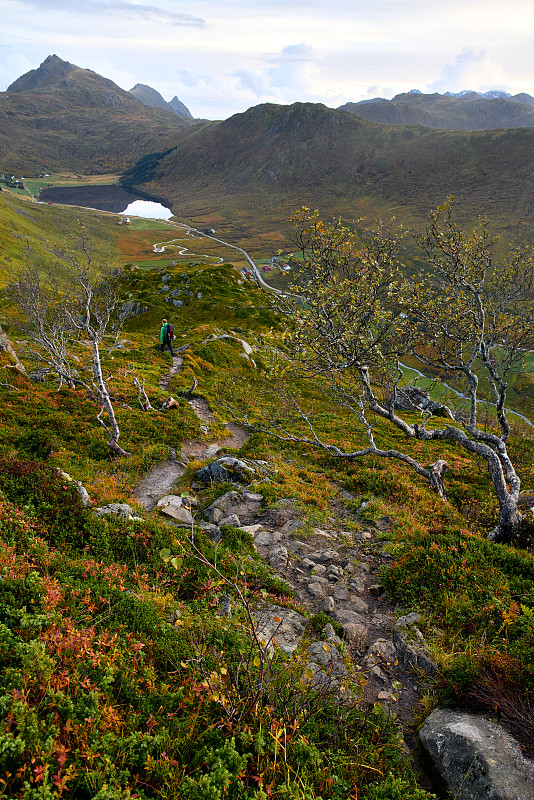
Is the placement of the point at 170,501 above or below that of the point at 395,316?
below

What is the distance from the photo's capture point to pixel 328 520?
1430 centimetres

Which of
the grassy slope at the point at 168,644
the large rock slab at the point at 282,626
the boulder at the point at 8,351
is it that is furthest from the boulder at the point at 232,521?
the boulder at the point at 8,351

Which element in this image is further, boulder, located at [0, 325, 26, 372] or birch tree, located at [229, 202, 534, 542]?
boulder, located at [0, 325, 26, 372]

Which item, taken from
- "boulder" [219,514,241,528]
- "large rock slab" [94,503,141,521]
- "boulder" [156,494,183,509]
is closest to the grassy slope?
"large rock slab" [94,503,141,521]

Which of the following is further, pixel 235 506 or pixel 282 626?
pixel 235 506

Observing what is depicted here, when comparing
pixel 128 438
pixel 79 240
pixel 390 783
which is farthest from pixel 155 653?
pixel 79 240

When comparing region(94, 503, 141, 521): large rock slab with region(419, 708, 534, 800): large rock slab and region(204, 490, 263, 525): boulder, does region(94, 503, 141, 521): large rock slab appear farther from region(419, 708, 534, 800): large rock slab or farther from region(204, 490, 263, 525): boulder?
region(419, 708, 534, 800): large rock slab

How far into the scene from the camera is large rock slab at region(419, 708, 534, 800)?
16.1ft

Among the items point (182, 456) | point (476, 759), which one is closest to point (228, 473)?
point (182, 456)

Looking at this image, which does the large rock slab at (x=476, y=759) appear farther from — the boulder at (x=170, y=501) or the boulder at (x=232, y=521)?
the boulder at (x=170, y=501)

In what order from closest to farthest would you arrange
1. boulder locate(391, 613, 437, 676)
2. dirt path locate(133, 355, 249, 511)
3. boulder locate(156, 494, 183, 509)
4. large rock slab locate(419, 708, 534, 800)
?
large rock slab locate(419, 708, 534, 800), boulder locate(391, 613, 437, 676), boulder locate(156, 494, 183, 509), dirt path locate(133, 355, 249, 511)

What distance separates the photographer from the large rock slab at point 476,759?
4898mm

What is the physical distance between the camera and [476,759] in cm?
523

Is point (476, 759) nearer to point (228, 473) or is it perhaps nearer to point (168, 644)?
point (168, 644)
